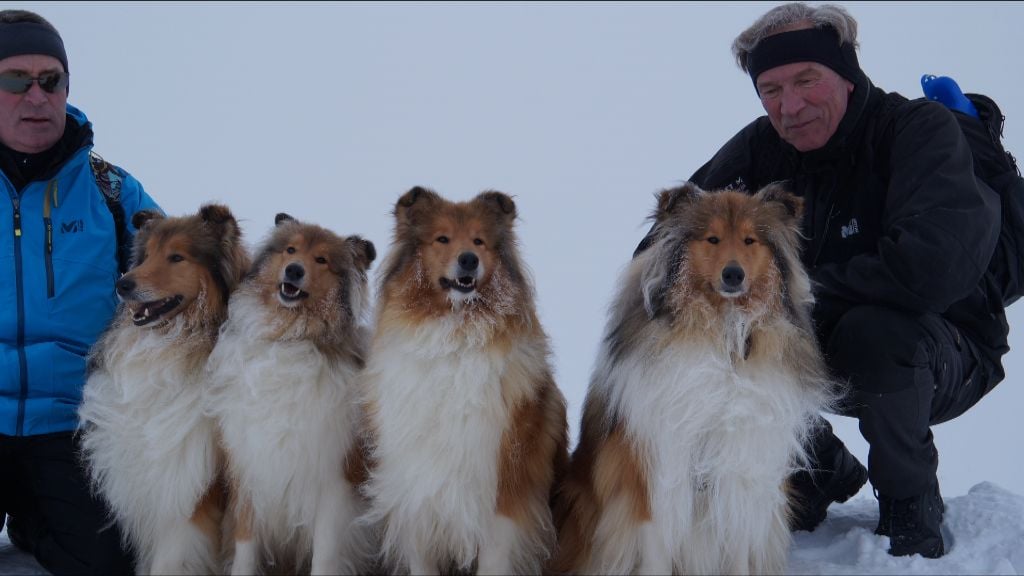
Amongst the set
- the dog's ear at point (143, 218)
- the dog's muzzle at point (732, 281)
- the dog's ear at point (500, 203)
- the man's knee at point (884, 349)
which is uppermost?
the dog's ear at point (500, 203)

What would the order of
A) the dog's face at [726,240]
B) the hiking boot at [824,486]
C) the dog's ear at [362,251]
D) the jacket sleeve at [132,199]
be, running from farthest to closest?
the jacket sleeve at [132,199]
the hiking boot at [824,486]
the dog's ear at [362,251]
the dog's face at [726,240]

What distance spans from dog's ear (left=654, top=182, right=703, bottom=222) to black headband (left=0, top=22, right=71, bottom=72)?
11.6 feet

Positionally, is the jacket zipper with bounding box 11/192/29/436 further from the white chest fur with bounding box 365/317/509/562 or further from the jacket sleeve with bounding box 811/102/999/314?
the jacket sleeve with bounding box 811/102/999/314

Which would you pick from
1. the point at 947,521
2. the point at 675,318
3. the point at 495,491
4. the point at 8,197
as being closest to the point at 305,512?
the point at 495,491

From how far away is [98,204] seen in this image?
16.9 feet

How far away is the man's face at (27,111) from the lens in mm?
5008

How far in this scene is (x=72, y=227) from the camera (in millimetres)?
4992

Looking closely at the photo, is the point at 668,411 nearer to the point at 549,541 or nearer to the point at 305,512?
the point at 549,541

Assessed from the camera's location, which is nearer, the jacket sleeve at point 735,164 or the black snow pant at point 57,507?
the black snow pant at point 57,507

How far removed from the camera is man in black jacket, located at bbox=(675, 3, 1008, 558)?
4.34m

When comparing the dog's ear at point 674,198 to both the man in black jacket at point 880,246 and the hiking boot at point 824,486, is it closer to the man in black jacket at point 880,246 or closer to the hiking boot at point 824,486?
the man in black jacket at point 880,246

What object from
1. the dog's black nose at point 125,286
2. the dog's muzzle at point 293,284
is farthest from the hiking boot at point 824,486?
the dog's black nose at point 125,286

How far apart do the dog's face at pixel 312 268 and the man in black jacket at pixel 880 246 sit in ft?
7.39

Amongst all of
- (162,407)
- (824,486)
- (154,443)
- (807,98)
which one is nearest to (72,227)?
(162,407)
